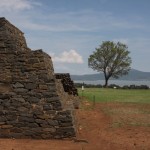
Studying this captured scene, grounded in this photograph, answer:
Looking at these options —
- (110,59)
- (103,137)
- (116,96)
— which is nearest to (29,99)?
(103,137)

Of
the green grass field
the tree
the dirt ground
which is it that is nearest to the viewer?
the dirt ground

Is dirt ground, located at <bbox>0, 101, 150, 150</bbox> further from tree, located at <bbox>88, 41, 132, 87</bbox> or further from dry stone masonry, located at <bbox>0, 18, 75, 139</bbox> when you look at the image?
tree, located at <bbox>88, 41, 132, 87</bbox>

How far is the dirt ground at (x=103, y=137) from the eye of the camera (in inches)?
540

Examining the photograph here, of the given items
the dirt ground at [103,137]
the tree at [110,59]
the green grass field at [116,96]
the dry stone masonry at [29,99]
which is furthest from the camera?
the tree at [110,59]

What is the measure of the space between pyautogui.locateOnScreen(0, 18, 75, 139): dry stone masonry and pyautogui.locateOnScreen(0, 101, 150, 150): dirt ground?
51 centimetres

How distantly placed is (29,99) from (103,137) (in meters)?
3.20

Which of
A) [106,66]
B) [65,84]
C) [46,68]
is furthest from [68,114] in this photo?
[106,66]

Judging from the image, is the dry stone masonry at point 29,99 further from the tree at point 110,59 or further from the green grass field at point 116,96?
the tree at point 110,59

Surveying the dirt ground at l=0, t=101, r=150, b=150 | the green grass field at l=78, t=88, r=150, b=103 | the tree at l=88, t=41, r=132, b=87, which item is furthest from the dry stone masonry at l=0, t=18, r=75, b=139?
the tree at l=88, t=41, r=132, b=87

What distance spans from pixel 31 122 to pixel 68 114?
1.43 metres

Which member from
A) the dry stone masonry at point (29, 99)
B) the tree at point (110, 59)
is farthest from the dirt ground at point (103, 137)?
the tree at point (110, 59)

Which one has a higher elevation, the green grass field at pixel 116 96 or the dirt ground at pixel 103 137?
the green grass field at pixel 116 96

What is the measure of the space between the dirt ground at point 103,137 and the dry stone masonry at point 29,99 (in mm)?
514

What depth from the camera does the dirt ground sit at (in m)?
13.7
